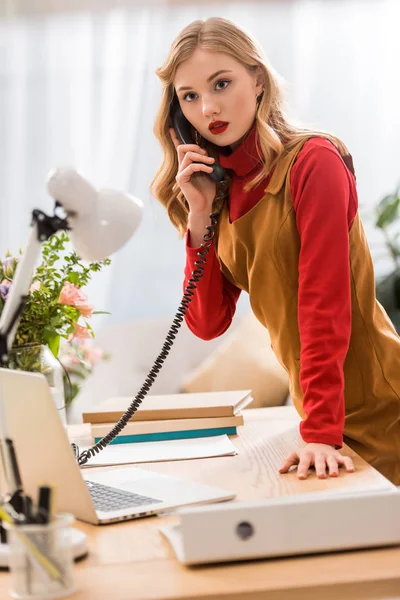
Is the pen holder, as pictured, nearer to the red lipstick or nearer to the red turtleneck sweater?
the red turtleneck sweater

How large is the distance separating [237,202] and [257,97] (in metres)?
0.22

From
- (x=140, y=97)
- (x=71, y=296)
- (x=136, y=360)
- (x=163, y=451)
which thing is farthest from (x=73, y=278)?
(x=140, y=97)

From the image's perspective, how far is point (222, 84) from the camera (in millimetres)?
1450

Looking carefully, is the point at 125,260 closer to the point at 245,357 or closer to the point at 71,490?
the point at 245,357

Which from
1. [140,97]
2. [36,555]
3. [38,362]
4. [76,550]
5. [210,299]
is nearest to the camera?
[36,555]

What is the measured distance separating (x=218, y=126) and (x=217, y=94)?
0.20 feet

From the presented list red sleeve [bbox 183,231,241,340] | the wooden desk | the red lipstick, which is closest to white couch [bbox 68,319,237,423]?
red sleeve [bbox 183,231,241,340]

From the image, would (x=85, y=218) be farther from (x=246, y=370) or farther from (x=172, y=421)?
(x=246, y=370)

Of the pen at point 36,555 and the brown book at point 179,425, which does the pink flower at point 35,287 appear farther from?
the pen at point 36,555

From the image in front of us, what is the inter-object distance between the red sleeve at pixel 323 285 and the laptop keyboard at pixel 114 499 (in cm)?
31

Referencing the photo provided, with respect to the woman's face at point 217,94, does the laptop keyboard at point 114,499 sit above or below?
below

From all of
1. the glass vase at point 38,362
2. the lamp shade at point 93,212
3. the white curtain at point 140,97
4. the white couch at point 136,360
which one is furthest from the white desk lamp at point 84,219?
the white curtain at point 140,97

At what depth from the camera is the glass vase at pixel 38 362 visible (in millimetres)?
1149

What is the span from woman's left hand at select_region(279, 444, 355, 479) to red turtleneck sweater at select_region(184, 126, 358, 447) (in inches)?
1.8
